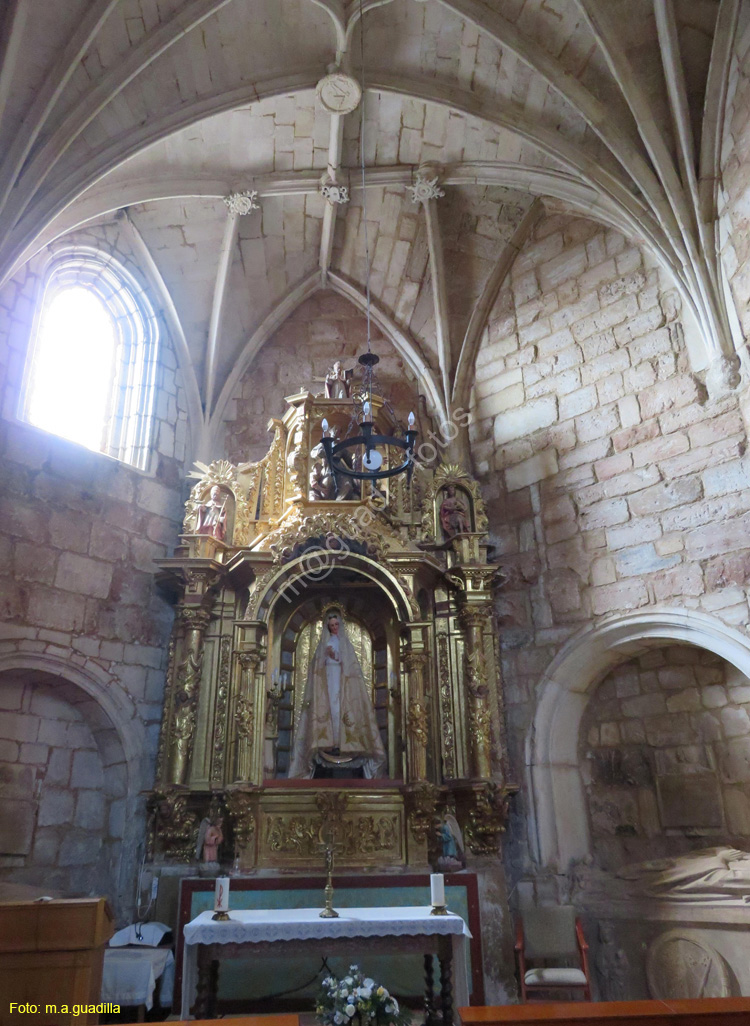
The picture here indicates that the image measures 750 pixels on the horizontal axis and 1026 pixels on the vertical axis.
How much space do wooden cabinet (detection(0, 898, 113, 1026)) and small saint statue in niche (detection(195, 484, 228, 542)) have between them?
5595 mm

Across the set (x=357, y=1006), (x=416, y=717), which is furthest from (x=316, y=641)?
(x=357, y=1006)

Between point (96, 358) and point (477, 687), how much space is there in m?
6.20

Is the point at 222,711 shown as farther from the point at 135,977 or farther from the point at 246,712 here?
the point at 135,977

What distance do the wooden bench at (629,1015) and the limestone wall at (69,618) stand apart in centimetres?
559

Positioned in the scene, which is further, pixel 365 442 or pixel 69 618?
pixel 69 618

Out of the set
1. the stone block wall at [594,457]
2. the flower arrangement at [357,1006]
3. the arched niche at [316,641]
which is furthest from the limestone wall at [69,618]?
the stone block wall at [594,457]

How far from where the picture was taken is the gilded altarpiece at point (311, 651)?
789 cm

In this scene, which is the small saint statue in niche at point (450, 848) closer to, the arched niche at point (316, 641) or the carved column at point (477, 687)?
the carved column at point (477, 687)

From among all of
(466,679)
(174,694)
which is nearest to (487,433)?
(466,679)

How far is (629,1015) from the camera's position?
130 inches

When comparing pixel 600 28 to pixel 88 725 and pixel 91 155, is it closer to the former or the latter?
pixel 91 155

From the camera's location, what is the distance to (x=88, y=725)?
8.48m

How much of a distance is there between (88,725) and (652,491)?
21.0 feet

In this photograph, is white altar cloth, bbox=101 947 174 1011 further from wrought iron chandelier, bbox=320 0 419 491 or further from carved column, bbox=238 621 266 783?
wrought iron chandelier, bbox=320 0 419 491
